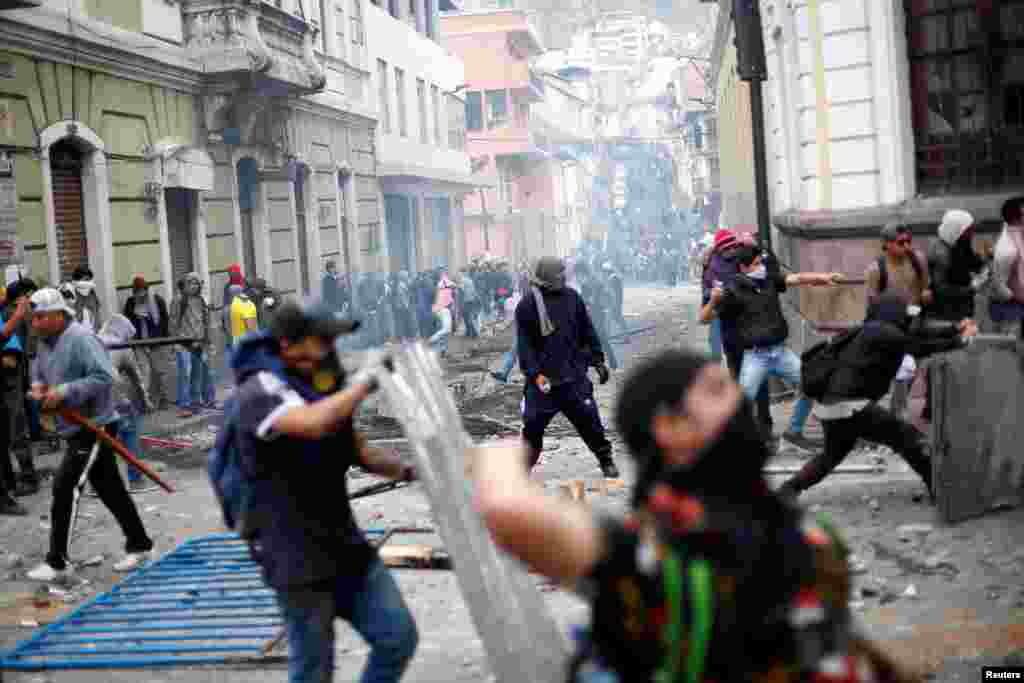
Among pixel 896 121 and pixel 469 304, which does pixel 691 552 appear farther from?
pixel 469 304

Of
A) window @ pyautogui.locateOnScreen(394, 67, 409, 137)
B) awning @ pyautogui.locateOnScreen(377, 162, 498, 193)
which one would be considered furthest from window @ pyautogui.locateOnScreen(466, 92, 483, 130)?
window @ pyautogui.locateOnScreen(394, 67, 409, 137)

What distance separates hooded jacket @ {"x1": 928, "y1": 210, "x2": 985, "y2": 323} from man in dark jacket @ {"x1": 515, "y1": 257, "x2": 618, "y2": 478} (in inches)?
94.9

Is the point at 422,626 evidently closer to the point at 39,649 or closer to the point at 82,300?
the point at 39,649

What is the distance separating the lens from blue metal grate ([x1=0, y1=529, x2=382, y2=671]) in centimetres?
580

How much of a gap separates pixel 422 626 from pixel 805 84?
7.96 metres

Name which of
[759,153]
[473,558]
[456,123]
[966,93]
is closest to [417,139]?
[456,123]

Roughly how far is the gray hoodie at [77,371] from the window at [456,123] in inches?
1377

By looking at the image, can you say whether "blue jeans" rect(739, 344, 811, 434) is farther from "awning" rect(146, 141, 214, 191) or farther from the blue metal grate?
"awning" rect(146, 141, 214, 191)

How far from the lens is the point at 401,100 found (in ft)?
115

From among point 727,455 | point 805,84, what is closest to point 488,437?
point 805,84

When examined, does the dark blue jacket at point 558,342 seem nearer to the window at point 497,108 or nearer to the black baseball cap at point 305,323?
the black baseball cap at point 305,323

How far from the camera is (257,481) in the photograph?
400 cm

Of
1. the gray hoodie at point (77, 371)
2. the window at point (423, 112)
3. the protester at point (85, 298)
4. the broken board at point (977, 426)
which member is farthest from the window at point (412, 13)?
the broken board at point (977, 426)

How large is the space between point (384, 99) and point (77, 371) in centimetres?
2670
